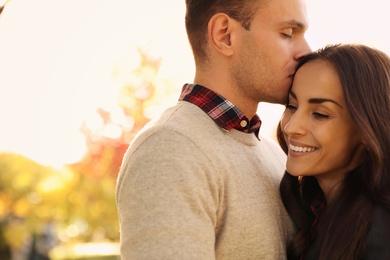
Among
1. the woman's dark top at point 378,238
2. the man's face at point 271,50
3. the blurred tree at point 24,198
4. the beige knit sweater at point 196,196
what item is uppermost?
the man's face at point 271,50

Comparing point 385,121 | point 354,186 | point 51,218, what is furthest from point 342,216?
point 51,218

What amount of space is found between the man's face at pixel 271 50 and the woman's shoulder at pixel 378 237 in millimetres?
713

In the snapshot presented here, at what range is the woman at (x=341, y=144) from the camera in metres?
3.02

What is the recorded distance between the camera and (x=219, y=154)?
9.55 ft

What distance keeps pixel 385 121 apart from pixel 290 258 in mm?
733

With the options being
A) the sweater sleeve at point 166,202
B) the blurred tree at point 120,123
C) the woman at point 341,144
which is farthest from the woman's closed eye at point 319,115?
the blurred tree at point 120,123

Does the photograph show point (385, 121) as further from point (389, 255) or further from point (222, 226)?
point (222, 226)

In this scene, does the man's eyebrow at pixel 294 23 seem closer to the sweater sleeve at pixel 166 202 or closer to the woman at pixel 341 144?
the woman at pixel 341 144

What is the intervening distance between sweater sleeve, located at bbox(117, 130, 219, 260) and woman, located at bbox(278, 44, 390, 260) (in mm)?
581

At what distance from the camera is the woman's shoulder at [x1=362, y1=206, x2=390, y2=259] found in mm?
2863

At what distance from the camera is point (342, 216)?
3.06 metres

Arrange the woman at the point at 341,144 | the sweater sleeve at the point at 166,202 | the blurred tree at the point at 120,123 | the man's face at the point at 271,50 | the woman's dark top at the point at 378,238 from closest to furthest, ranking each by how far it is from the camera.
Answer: the sweater sleeve at the point at 166,202 < the woman's dark top at the point at 378,238 < the woman at the point at 341,144 < the man's face at the point at 271,50 < the blurred tree at the point at 120,123

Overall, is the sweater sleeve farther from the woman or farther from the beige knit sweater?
the woman

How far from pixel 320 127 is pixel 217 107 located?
454 mm
